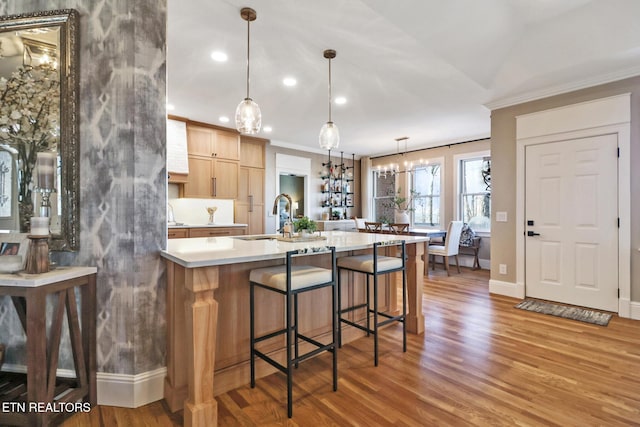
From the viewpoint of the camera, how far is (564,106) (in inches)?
145

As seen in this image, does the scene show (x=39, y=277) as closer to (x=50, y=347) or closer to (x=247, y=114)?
(x=50, y=347)

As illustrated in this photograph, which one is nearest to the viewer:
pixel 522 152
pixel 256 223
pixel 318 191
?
pixel 522 152

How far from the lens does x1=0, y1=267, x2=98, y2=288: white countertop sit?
58.5 inches

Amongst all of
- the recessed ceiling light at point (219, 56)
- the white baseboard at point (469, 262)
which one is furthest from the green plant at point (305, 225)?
the white baseboard at point (469, 262)

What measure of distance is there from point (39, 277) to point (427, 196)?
6.89 metres

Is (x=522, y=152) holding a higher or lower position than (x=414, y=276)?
higher

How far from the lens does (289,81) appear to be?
379 centimetres

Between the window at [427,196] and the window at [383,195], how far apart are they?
0.67m

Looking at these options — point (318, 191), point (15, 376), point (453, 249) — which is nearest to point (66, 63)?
point (15, 376)

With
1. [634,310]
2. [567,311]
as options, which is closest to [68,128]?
[567,311]

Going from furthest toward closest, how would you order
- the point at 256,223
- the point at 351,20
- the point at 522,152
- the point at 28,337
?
the point at 256,223 < the point at 522,152 < the point at 351,20 < the point at 28,337

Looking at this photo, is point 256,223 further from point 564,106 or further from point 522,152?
point 564,106

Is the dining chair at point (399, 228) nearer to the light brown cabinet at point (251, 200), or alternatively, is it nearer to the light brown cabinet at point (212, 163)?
the light brown cabinet at point (251, 200)

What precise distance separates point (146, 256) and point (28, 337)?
61cm
